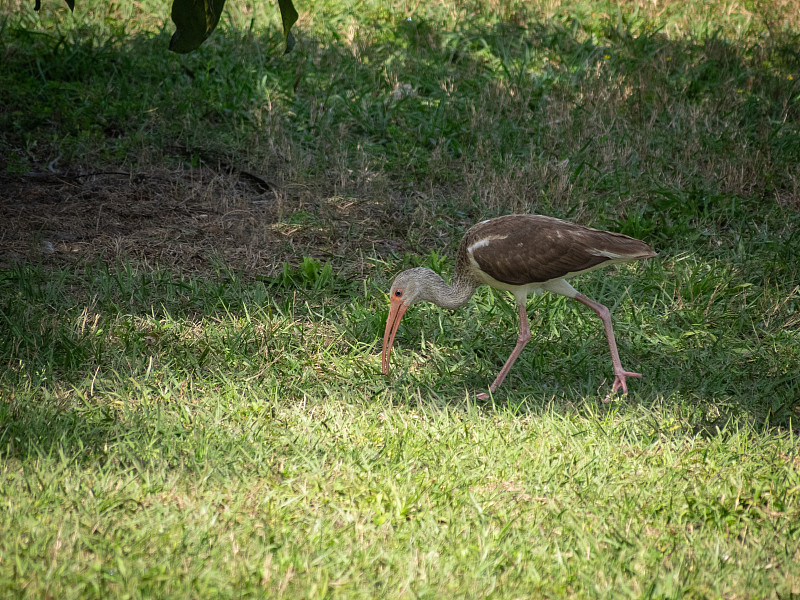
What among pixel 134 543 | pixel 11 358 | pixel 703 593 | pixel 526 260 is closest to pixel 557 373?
pixel 526 260

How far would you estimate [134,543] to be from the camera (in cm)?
326

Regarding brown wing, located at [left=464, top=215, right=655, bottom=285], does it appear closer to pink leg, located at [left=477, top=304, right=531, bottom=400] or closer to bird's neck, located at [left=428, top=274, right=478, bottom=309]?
bird's neck, located at [left=428, top=274, right=478, bottom=309]

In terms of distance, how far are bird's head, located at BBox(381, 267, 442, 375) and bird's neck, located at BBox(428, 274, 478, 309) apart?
35mm

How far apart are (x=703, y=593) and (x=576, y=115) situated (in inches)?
231

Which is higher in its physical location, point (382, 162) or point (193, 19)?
point (193, 19)

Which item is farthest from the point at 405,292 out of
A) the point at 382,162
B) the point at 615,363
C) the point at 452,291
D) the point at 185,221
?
the point at 382,162

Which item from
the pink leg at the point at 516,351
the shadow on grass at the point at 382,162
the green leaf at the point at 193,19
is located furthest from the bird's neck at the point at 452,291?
the green leaf at the point at 193,19

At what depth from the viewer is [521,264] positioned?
4.79 meters

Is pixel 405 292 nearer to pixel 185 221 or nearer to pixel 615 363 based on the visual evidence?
pixel 615 363

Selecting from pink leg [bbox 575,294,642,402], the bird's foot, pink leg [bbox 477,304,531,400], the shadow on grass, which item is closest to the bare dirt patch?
the shadow on grass

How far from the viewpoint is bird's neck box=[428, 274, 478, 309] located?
5.09 metres

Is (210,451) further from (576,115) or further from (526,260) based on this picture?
(576,115)

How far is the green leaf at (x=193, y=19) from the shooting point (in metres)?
3.03

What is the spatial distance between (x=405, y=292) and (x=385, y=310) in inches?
19.5
